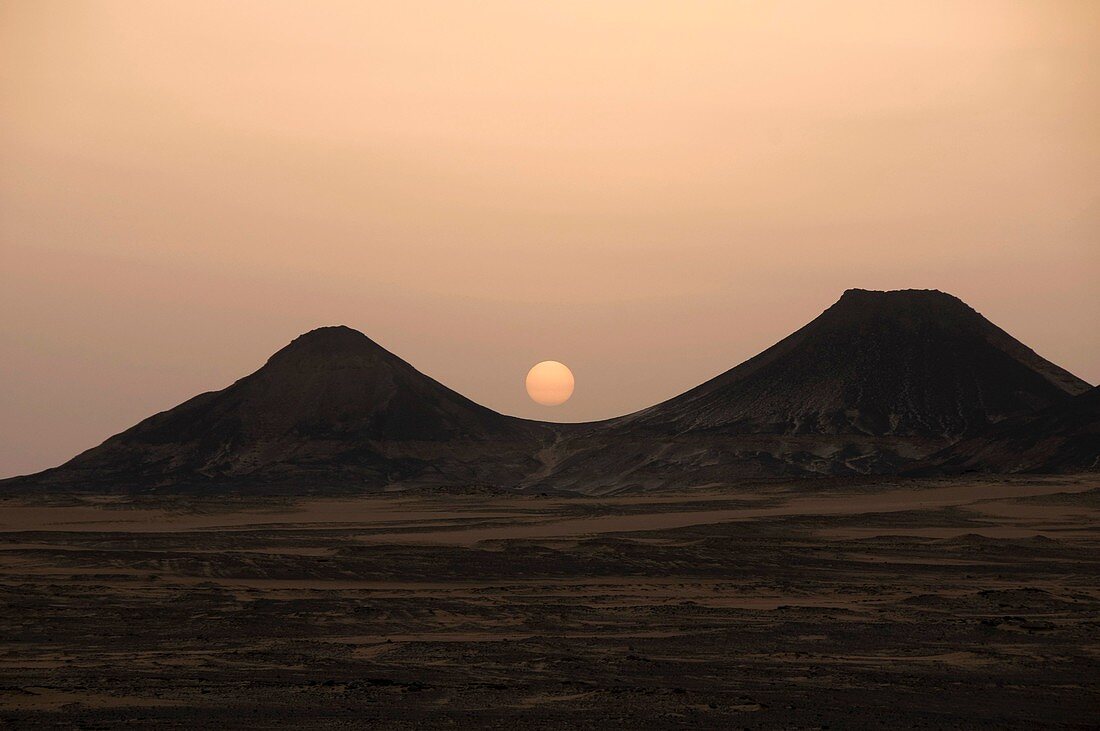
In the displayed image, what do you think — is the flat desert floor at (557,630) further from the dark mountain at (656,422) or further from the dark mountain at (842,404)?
the dark mountain at (656,422)

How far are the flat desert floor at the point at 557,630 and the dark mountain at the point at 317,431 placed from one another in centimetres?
10591

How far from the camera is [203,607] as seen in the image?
27.7 metres

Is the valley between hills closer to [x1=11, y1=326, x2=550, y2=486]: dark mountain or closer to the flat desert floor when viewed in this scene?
the flat desert floor

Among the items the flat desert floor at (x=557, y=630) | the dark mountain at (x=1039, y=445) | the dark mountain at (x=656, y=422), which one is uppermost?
the dark mountain at (x=656, y=422)

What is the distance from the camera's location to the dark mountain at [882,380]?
514ft

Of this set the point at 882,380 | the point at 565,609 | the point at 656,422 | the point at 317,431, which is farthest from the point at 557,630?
the point at 882,380

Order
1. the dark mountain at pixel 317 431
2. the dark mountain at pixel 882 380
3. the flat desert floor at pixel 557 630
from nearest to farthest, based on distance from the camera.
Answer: the flat desert floor at pixel 557 630 < the dark mountain at pixel 317 431 < the dark mountain at pixel 882 380

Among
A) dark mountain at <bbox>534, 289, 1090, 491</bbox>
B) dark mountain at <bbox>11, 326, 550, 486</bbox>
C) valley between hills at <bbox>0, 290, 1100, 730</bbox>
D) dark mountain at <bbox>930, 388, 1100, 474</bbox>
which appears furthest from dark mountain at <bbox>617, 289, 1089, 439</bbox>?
valley between hills at <bbox>0, 290, 1100, 730</bbox>

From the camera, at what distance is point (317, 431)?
16912 cm

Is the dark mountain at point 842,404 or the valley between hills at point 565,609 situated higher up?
the dark mountain at point 842,404

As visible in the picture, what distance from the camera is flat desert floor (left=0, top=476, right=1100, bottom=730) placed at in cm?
1752

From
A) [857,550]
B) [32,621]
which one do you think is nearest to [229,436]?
[857,550]

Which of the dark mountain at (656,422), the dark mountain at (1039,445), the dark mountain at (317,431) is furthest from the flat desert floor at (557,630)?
the dark mountain at (317,431)

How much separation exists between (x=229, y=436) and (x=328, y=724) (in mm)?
156873
